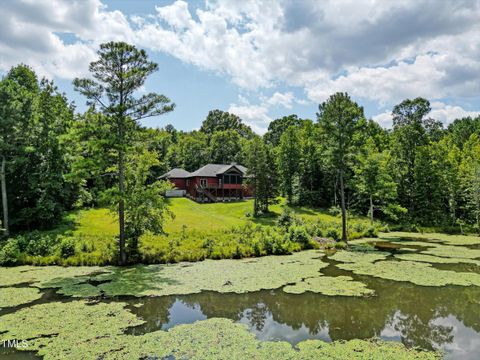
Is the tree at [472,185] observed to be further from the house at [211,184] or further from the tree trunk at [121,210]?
the tree trunk at [121,210]

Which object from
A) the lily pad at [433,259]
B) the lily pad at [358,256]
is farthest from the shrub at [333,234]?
the lily pad at [433,259]

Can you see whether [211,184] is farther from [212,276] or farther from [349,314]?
[349,314]

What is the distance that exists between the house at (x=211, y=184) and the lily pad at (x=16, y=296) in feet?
117

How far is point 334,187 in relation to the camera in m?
45.8

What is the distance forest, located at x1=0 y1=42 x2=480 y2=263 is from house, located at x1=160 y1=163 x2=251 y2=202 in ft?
25.4

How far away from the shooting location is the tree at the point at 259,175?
38250 millimetres

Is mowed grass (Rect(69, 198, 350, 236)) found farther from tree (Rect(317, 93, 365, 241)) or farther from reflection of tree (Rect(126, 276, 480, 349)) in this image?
tree (Rect(317, 93, 365, 241))

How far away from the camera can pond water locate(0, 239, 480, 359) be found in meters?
8.68

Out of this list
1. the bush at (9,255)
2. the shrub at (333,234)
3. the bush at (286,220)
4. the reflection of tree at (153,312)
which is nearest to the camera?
the reflection of tree at (153,312)

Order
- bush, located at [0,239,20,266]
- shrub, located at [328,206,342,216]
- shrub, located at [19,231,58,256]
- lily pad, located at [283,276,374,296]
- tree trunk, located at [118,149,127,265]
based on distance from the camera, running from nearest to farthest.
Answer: lily pad, located at [283,276,374,296]
bush, located at [0,239,20,266]
tree trunk, located at [118,149,127,265]
shrub, located at [19,231,58,256]
shrub, located at [328,206,342,216]

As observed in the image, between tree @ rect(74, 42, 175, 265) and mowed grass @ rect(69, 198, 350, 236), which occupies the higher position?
tree @ rect(74, 42, 175, 265)

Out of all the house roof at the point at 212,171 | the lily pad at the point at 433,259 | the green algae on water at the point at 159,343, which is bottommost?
the lily pad at the point at 433,259

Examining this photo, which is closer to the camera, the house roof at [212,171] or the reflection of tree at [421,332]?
the reflection of tree at [421,332]

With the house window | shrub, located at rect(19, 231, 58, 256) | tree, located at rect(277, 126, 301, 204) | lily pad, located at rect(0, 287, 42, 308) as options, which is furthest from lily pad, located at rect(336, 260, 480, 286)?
the house window
